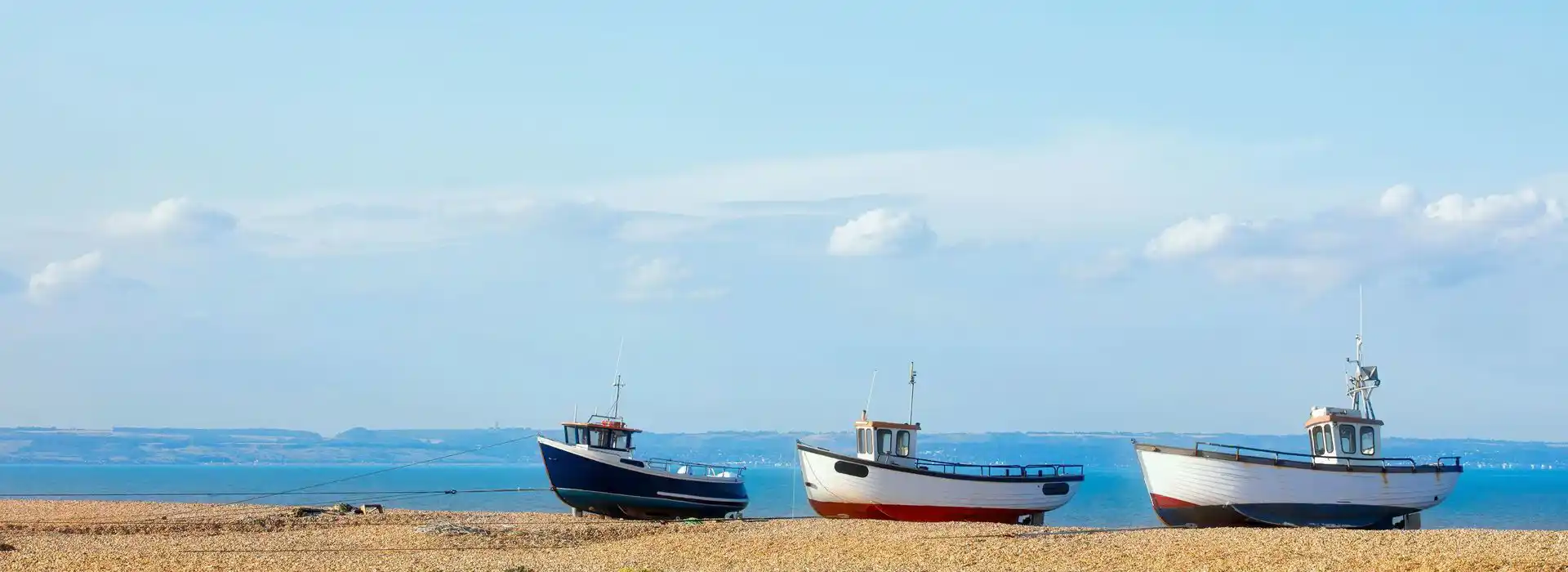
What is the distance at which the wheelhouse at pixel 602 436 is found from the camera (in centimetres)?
4231

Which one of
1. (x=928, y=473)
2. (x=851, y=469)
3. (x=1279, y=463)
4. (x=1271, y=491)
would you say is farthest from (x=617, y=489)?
(x=1279, y=463)

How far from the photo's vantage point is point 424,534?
3084cm

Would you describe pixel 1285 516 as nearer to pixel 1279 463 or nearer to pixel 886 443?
pixel 1279 463

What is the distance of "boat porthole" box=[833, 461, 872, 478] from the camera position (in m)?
39.8

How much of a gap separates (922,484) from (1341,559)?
16403mm

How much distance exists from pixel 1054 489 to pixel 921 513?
482 centimetres

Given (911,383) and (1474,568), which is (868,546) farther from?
(911,383)

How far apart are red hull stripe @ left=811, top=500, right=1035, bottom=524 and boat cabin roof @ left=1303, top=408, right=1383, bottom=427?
349 inches

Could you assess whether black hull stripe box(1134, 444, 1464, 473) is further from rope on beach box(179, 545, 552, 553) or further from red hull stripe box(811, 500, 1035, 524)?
rope on beach box(179, 545, 552, 553)

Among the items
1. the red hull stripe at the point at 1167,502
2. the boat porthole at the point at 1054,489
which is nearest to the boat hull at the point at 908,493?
the boat porthole at the point at 1054,489

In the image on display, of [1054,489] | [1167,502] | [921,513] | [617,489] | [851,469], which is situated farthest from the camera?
[1054,489]

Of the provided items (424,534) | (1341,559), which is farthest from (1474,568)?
(424,534)

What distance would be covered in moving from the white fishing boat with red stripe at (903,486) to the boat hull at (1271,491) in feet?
17.5

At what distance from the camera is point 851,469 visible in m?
39.9
